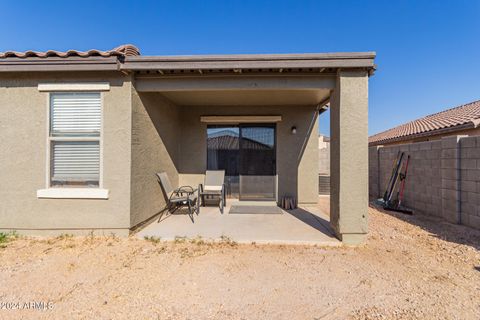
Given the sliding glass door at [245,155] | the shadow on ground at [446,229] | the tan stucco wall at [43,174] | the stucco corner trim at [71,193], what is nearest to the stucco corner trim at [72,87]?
the tan stucco wall at [43,174]

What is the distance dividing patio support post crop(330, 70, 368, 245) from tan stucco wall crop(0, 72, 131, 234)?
423cm

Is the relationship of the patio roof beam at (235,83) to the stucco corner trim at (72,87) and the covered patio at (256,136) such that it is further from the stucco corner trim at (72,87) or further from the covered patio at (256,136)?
the stucco corner trim at (72,87)

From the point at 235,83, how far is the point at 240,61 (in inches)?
18.0

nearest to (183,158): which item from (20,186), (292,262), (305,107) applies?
(20,186)

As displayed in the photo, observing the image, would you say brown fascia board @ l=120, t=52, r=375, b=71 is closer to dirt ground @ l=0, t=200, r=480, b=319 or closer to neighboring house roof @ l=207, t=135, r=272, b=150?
neighboring house roof @ l=207, t=135, r=272, b=150

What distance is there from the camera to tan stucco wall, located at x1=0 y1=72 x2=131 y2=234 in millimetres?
4281

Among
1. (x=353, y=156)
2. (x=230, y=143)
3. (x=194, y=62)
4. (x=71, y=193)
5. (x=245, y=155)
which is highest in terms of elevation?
(x=194, y=62)

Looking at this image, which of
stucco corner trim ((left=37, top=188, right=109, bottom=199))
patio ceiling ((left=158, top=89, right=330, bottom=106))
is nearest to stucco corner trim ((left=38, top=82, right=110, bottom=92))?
patio ceiling ((left=158, top=89, right=330, bottom=106))

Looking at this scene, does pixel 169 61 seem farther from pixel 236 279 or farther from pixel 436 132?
pixel 436 132

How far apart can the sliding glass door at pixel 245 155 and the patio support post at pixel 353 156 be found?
3.09 metres

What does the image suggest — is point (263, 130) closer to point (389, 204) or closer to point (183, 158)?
point (183, 158)

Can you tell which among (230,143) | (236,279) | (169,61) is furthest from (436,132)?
(169,61)

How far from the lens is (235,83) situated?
4516mm

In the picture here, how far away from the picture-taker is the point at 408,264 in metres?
3.35
